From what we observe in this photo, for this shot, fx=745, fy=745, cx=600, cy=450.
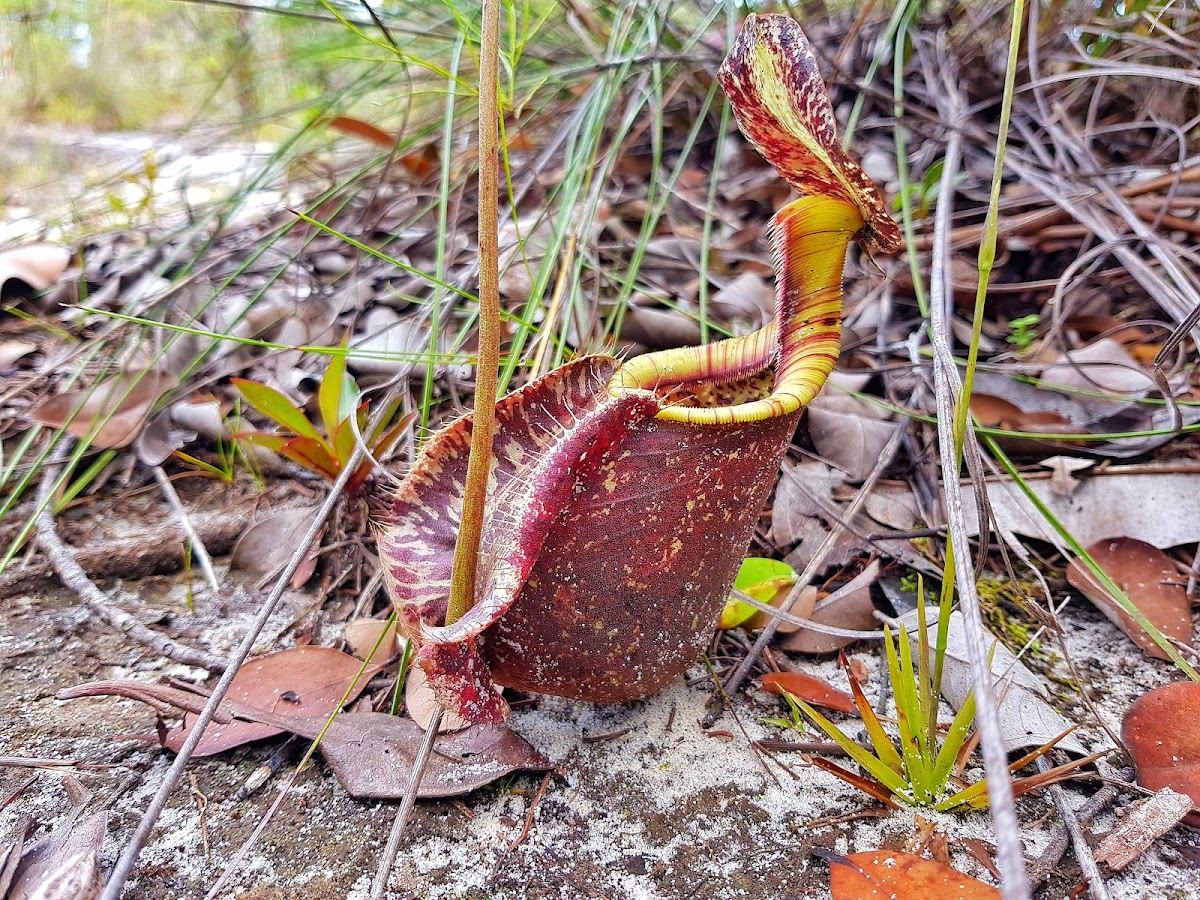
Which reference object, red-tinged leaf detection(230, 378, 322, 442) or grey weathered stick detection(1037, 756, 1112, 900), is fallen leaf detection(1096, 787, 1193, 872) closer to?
grey weathered stick detection(1037, 756, 1112, 900)

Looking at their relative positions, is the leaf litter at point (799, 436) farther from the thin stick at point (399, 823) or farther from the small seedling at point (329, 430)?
the small seedling at point (329, 430)

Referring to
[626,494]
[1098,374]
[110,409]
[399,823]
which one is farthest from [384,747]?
[1098,374]

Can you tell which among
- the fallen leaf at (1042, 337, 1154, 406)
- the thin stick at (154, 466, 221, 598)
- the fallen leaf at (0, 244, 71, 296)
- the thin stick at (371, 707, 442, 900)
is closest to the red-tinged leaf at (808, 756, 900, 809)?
the thin stick at (371, 707, 442, 900)

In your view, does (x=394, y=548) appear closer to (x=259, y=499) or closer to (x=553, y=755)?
(x=553, y=755)

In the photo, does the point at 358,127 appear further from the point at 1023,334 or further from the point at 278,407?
the point at 1023,334

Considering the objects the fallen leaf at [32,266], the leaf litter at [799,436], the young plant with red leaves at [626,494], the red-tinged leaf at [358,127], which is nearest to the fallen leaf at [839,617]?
the leaf litter at [799,436]
